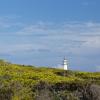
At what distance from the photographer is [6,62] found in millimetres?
55719

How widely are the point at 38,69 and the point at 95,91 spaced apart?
21.7 metres

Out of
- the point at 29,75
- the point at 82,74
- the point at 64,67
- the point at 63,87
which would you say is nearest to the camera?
the point at 63,87

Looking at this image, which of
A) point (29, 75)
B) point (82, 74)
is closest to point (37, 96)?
point (29, 75)

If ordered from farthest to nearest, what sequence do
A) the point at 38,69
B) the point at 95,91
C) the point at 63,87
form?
the point at 38,69
the point at 63,87
the point at 95,91

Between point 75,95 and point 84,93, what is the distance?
0.80 metres

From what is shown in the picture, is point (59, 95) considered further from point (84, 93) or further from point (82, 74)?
point (82, 74)

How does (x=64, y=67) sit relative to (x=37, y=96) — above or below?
above

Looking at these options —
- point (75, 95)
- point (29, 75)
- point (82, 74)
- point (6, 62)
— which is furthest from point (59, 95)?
point (6, 62)

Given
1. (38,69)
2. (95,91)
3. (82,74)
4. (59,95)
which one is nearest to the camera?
(95,91)

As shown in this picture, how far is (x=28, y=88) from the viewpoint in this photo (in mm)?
34906

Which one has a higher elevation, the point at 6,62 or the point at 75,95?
the point at 6,62

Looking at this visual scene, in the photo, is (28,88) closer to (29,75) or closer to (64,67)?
(29,75)

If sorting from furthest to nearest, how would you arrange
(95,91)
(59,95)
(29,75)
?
(29,75) → (59,95) → (95,91)

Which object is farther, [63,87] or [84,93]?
[63,87]
